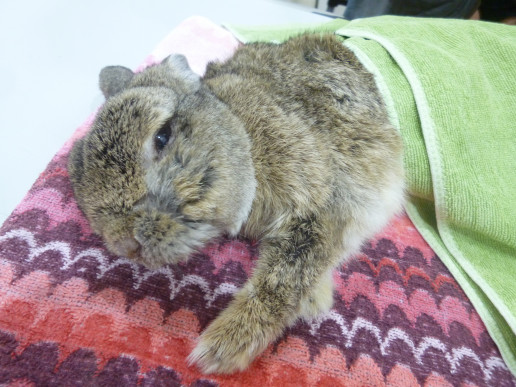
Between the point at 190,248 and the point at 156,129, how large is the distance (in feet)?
0.73

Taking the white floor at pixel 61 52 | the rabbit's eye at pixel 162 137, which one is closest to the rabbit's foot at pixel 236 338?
the rabbit's eye at pixel 162 137

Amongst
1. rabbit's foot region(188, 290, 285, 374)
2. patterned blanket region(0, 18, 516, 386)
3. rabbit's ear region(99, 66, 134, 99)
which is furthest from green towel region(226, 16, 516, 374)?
rabbit's ear region(99, 66, 134, 99)

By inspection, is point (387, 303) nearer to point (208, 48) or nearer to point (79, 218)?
point (79, 218)

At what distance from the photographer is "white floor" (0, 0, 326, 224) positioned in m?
1.13

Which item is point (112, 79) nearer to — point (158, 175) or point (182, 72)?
point (182, 72)

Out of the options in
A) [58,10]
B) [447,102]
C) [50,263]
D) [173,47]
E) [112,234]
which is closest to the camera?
[112,234]

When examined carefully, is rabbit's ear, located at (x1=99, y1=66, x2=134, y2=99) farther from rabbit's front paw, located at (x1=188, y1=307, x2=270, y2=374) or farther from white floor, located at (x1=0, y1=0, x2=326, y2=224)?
rabbit's front paw, located at (x1=188, y1=307, x2=270, y2=374)

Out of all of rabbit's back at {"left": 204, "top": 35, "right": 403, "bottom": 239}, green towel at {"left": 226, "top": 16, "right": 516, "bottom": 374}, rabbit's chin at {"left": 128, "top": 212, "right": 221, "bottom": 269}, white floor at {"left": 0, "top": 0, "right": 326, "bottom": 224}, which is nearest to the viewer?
rabbit's chin at {"left": 128, "top": 212, "right": 221, "bottom": 269}

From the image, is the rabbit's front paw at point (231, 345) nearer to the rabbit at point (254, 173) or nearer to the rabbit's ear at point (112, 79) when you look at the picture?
the rabbit at point (254, 173)

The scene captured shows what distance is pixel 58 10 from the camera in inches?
62.1

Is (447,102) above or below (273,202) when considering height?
above

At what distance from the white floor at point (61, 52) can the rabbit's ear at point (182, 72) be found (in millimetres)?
489

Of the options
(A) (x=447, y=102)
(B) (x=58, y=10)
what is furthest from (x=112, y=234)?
(B) (x=58, y=10)

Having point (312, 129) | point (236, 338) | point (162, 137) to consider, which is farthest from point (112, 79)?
point (236, 338)
